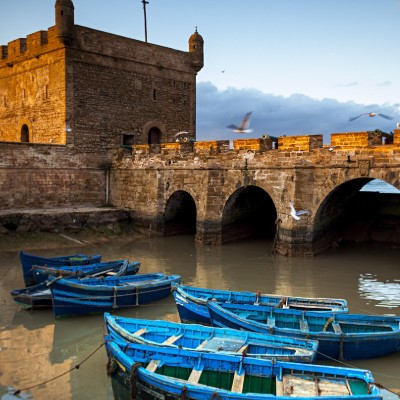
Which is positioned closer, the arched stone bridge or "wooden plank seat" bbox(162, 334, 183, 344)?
"wooden plank seat" bbox(162, 334, 183, 344)

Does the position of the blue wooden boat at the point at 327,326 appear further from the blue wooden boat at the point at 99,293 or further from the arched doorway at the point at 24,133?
the arched doorway at the point at 24,133

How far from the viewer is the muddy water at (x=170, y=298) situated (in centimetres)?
731

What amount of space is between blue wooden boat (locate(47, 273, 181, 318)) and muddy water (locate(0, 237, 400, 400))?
0.71 feet

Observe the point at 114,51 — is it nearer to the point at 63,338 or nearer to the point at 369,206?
the point at 369,206

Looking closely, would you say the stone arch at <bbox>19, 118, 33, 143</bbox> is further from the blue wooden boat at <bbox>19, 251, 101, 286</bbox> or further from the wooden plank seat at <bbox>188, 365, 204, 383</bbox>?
the wooden plank seat at <bbox>188, 365, 204, 383</bbox>

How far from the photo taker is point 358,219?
64.2 feet

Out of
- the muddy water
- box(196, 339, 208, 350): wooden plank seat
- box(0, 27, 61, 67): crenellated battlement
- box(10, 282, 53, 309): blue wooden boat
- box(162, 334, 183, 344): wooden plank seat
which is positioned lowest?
the muddy water

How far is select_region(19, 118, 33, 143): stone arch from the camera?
76.5 feet

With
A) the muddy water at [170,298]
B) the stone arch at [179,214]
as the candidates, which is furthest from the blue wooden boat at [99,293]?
the stone arch at [179,214]

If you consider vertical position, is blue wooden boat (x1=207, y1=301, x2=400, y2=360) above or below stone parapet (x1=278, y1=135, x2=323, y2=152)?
below

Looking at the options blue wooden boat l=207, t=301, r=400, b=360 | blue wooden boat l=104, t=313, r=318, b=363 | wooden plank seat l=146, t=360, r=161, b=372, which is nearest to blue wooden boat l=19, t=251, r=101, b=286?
blue wooden boat l=104, t=313, r=318, b=363

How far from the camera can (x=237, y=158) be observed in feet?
57.3

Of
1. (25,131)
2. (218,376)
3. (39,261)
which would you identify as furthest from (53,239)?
(218,376)

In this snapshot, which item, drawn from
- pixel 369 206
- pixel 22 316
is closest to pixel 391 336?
pixel 22 316
